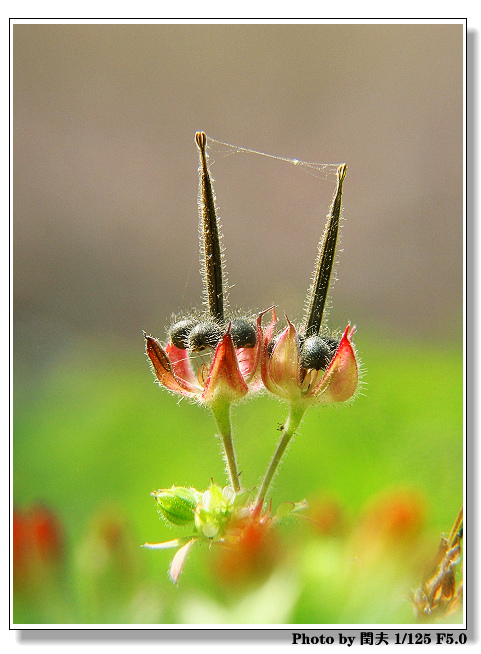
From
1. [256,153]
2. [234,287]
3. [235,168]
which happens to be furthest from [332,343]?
[235,168]

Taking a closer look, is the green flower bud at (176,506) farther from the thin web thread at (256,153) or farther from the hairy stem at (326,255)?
the thin web thread at (256,153)

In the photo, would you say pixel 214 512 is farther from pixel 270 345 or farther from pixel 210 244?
pixel 210 244

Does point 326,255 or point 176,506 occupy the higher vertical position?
point 326,255

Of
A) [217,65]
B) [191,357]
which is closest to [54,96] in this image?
[217,65]

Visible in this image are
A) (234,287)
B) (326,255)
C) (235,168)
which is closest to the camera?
(326,255)

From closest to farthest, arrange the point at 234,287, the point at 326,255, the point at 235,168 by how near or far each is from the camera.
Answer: the point at 326,255 < the point at 234,287 < the point at 235,168

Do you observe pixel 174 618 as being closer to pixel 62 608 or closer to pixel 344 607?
pixel 62 608
